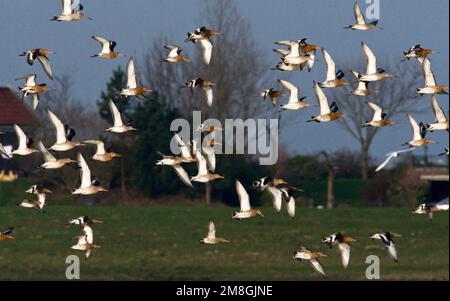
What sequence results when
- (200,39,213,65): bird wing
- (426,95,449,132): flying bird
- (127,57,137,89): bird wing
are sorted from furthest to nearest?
(200,39,213,65): bird wing < (127,57,137,89): bird wing < (426,95,449,132): flying bird

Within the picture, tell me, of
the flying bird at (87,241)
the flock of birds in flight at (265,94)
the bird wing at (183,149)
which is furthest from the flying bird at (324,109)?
the flying bird at (87,241)

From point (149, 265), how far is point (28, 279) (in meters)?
3.81

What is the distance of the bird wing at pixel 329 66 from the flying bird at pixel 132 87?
8.95ft

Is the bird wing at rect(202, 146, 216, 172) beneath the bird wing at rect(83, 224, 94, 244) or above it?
above

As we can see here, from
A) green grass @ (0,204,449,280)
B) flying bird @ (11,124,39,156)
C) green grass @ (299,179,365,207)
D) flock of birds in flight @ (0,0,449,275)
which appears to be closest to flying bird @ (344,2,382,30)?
flock of birds in flight @ (0,0,449,275)

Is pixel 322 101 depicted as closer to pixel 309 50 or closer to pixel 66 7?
pixel 309 50

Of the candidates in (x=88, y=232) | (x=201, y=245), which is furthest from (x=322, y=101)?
(x=201, y=245)

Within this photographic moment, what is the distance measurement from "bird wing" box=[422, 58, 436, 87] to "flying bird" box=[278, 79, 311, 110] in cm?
180

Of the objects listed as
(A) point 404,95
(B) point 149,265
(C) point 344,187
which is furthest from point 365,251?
(C) point 344,187

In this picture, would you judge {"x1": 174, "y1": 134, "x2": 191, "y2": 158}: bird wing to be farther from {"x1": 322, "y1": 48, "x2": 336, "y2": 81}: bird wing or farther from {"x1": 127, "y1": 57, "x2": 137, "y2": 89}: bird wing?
{"x1": 322, "y1": 48, "x2": 336, "y2": 81}: bird wing

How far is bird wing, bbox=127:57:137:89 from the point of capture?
21656 mm

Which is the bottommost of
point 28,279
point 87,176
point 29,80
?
point 28,279

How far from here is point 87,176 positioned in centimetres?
2097

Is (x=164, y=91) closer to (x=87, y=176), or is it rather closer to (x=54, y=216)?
(x=54, y=216)
